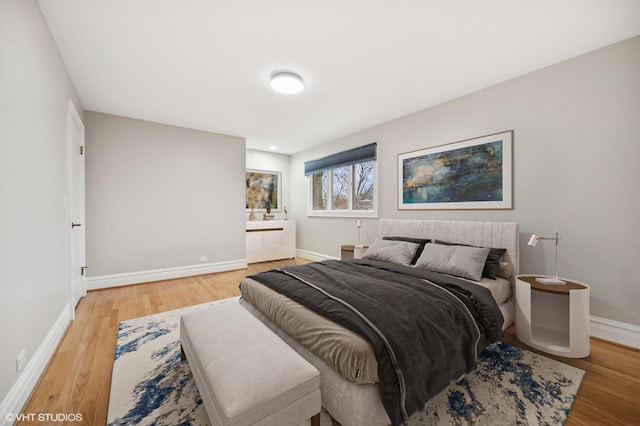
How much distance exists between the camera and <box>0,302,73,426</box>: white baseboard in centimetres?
140

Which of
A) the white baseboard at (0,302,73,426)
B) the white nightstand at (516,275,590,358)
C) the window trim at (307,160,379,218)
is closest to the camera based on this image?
the white baseboard at (0,302,73,426)

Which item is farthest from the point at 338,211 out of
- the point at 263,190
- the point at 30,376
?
the point at 30,376

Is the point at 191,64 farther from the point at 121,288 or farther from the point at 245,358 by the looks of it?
the point at 121,288

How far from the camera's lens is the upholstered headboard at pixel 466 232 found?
8.77 ft

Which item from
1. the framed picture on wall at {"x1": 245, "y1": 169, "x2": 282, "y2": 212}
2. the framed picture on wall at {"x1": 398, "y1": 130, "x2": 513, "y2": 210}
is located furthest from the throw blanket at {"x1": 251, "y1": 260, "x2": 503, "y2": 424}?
the framed picture on wall at {"x1": 245, "y1": 169, "x2": 282, "y2": 212}

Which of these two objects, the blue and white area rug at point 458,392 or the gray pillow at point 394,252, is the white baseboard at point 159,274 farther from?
the gray pillow at point 394,252

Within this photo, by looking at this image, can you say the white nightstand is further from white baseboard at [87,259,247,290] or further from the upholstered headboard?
white baseboard at [87,259,247,290]

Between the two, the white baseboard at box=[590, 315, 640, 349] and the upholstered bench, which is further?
the white baseboard at box=[590, 315, 640, 349]

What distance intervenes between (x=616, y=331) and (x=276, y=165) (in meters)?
5.92

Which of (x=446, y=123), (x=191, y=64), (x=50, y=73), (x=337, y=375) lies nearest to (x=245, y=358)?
(x=337, y=375)

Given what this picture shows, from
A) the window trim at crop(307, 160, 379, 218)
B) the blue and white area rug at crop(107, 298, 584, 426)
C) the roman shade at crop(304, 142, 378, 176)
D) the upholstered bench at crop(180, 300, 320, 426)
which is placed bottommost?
the blue and white area rug at crop(107, 298, 584, 426)

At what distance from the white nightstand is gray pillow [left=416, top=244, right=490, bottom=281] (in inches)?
13.6

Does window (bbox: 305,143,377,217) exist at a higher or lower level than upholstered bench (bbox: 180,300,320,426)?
higher

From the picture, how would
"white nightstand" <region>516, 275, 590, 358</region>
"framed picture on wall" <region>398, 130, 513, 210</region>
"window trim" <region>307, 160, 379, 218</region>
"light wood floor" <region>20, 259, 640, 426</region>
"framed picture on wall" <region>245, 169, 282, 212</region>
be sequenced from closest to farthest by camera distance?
"light wood floor" <region>20, 259, 640, 426</region> → "white nightstand" <region>516, 275, 590, 358</region> → "framed picture on wall" <region>398, 130, 513, 210</region> → "window trim" <region>307, 160, 379, 218</region> → "framed picture on wall" <region>245, 169, 282, 212</region>
